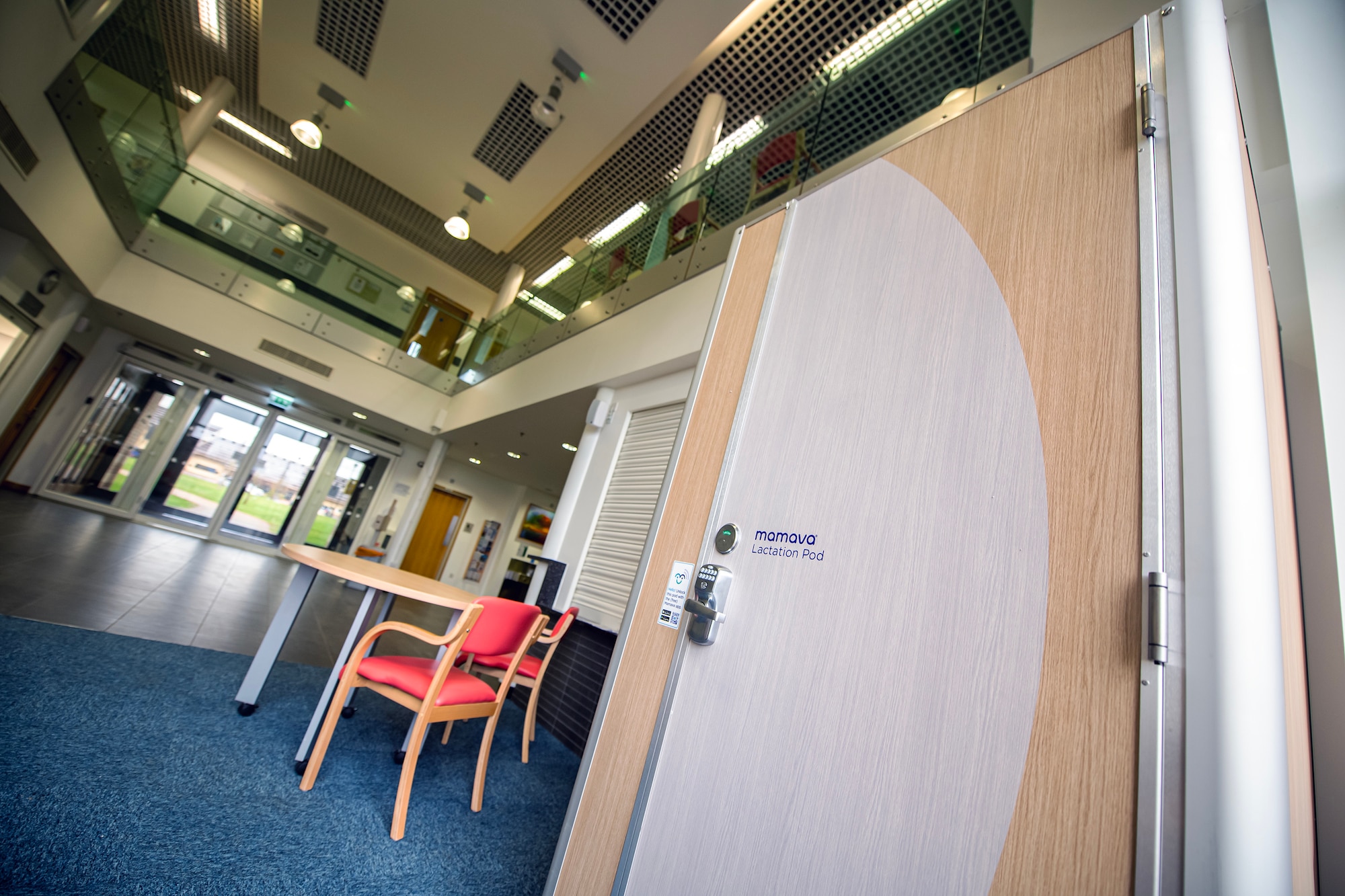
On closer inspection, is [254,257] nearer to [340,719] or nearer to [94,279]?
[94,279]

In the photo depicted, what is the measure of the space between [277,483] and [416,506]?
2757 mm

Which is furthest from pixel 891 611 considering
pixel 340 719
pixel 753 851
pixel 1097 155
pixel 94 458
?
pixel 94 458

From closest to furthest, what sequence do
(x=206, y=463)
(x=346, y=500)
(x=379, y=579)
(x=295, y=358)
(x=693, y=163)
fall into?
(x=379, y=579), (x=693, y=163), (x=295, y=358), (x=206, y=463), (x=346, y=500)

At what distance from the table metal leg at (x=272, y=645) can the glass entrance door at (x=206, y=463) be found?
8.71 meters

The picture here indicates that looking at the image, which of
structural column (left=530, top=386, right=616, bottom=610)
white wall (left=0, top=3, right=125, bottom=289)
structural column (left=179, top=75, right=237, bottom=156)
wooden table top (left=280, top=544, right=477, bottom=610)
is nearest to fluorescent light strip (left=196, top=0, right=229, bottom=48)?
structural column (left=179, top=75, right=237, bottom=156)

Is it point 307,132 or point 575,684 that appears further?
point 307,132

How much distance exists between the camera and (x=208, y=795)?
1662mm

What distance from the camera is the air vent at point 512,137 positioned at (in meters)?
6.25

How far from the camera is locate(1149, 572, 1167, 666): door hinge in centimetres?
70

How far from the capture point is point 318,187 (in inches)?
389

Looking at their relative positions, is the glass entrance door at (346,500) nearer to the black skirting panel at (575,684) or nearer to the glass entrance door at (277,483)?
the glass entrance door at (277,483)

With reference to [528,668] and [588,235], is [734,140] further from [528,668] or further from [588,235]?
[528,668]

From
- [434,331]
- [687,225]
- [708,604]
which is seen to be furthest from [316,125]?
[708,604]

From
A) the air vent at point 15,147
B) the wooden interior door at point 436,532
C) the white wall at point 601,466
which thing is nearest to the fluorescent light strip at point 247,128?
the air vent at point 15,147
